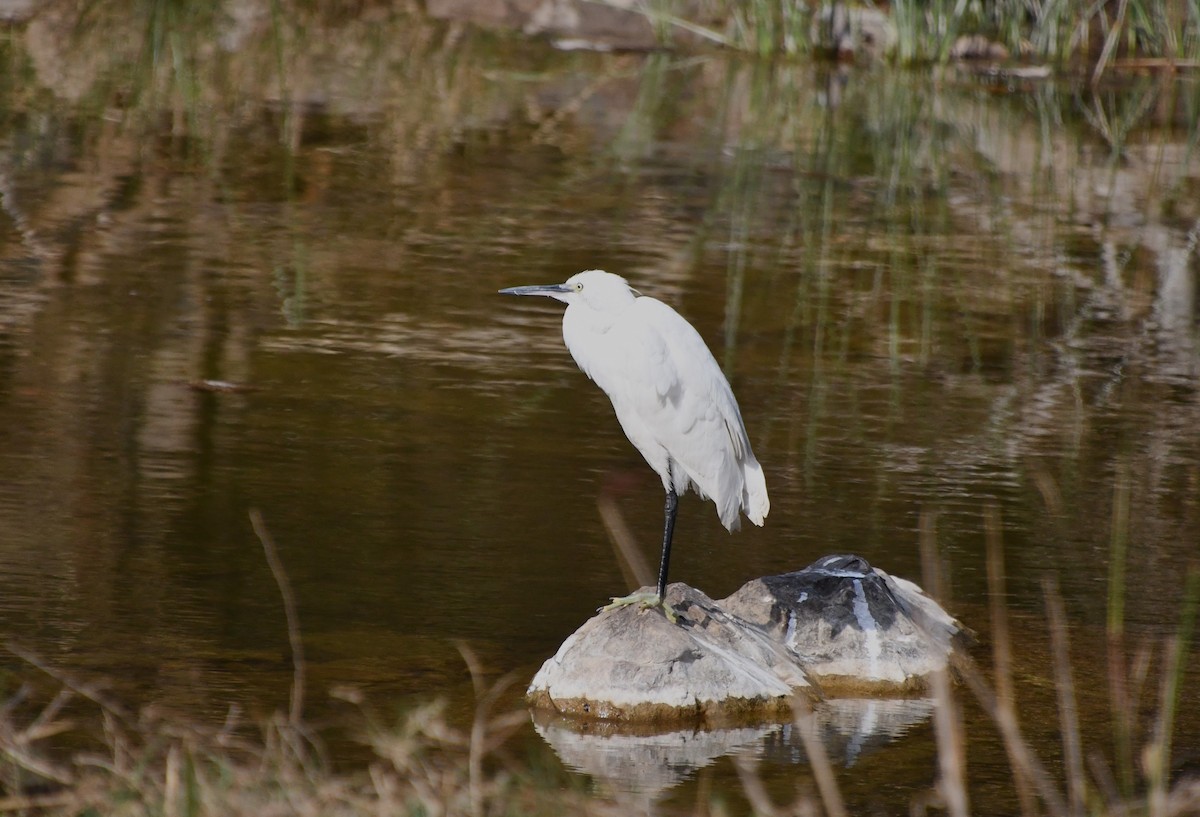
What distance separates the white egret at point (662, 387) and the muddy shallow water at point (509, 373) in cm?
46

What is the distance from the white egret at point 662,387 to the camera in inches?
166

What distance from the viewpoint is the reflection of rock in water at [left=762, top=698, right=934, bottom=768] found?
3990 millimetres

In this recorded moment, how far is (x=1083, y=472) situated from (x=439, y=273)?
9.94 feet

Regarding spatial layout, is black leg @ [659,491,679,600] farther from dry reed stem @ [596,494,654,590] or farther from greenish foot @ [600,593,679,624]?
dry reed stem @ [596,494,654,590]

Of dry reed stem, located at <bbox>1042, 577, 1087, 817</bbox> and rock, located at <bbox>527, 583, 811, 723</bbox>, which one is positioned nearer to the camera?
dry reed stem, located at <bbox>1042, 577, 1087, 817</bbox>

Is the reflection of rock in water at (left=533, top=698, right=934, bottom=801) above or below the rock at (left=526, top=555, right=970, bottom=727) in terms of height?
below

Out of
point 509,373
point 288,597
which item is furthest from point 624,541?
point 509,373

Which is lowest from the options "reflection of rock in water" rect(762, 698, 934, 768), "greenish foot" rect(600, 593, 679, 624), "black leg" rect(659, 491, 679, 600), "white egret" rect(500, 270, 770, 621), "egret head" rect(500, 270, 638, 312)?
"reflection of rock in water" rect(762, 698, 934, 768)

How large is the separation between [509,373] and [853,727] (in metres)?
2.67

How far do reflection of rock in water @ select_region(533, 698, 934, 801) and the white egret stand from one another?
0.33 meters

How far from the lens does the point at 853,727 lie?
4.17 m

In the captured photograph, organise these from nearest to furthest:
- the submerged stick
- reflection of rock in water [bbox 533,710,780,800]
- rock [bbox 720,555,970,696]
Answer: the submerged stick, reflection of rock in water [bbox 533,710,780,800], rock [bbox 720,555,970,696]

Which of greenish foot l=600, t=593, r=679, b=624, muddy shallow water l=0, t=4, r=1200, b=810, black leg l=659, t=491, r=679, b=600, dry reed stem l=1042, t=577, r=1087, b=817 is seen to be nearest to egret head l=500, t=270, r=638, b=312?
black leg l=659, t=491, r=679, b=600

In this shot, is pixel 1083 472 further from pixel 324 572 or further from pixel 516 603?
pixel 324 572
